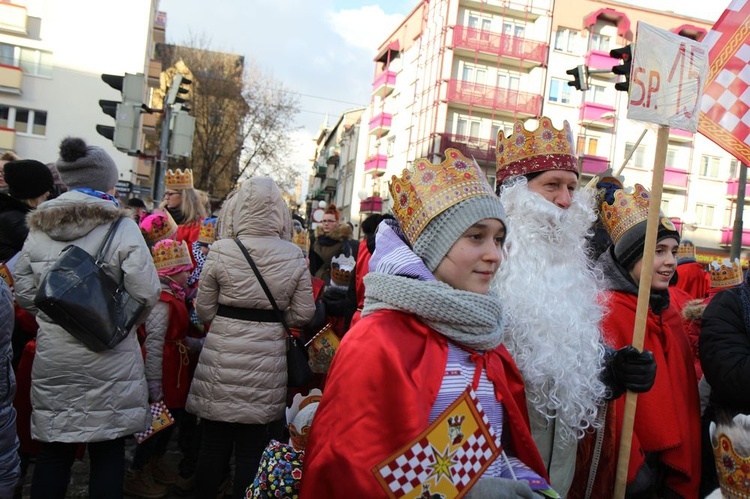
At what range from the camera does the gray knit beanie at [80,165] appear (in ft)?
11.8

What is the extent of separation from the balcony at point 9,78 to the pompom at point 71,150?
3727cm

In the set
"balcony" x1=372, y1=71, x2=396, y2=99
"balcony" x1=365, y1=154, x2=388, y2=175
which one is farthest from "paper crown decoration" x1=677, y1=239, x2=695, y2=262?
"balcony" x1=372, y1=71, x2=396, y2=99

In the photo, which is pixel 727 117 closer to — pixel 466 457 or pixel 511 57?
pixel 466 457

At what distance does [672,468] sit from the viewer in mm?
3023

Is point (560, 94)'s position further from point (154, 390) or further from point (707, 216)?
point (154, 390)

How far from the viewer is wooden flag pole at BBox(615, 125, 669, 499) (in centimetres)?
264

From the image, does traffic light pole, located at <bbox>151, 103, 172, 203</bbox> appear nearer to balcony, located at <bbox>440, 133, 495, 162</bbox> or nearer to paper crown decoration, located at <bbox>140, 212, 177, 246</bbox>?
paper crown decoration, located at <bbox>140, 212, 177, 246</bbox>

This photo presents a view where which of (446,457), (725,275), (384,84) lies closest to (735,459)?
(446,457)

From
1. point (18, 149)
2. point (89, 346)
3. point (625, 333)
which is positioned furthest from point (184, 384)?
point (18, 149)

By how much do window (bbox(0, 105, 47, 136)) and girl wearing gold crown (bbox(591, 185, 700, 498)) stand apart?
3957 centimetres

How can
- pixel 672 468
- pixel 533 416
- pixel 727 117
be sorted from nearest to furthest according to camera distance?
1. pixel 533 416
2. pixel 672 468
3. pixel 727 117

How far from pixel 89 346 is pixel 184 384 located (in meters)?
1.82

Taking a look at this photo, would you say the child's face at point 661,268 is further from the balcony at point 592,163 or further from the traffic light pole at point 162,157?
the balcony at point 592,163

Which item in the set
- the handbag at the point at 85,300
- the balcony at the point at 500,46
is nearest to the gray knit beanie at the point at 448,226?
the handbag at the point at 85,300
